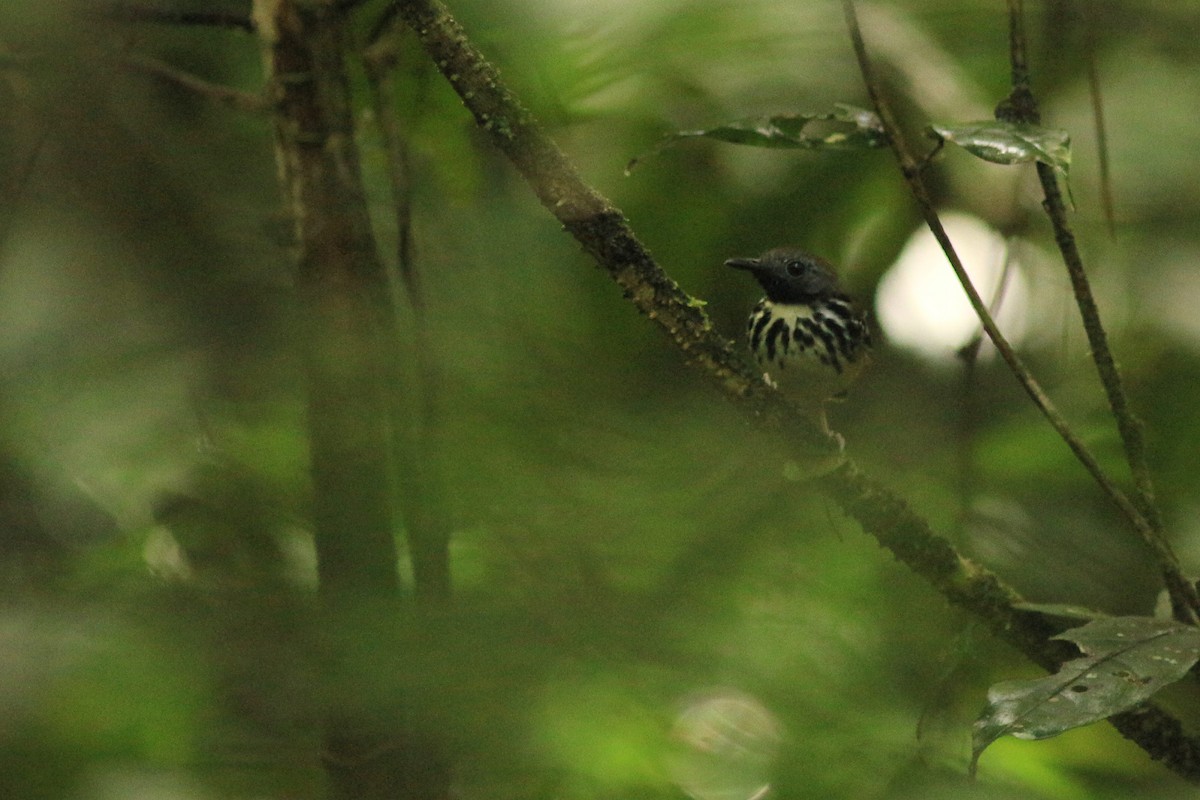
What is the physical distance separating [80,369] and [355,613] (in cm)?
152

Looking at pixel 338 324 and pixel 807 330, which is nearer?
pixel 338 324

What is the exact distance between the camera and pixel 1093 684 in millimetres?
1237

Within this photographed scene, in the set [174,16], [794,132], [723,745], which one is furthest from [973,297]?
[174,16]

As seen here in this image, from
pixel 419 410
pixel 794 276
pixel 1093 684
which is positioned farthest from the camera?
pixel 794 276

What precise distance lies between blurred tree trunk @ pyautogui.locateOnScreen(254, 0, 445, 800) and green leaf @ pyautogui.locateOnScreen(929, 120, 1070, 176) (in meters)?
0.95

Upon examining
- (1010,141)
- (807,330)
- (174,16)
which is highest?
(174,16)

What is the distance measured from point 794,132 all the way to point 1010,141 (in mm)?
323

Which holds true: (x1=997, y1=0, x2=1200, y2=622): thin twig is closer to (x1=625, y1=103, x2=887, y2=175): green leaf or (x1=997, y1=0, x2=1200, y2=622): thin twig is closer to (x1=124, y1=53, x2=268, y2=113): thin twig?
(x1=625, y1=103, x2=887, y2=175): green leaf

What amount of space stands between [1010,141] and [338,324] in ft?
3.65

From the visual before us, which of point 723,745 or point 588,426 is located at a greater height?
point 588,426

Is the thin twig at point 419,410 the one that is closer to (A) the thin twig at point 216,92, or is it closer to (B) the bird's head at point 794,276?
(A) the thin twig at point 216,92

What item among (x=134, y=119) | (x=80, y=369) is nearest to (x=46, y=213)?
(x=134, y=119)

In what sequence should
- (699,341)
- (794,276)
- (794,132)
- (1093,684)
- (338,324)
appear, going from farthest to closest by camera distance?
(794,276), (338,324), (794,132), (699,341), (1093,684)

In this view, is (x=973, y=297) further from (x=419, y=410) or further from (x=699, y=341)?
(x=419, y=410)
